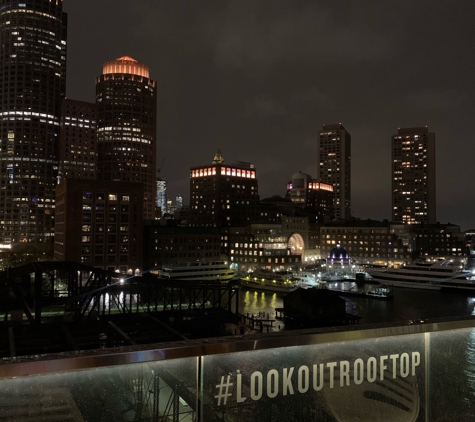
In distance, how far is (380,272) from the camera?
258ft

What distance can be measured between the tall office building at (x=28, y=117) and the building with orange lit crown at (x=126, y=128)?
1457cm

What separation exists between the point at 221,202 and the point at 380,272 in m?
61.6

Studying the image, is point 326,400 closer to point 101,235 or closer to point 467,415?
point 467,415

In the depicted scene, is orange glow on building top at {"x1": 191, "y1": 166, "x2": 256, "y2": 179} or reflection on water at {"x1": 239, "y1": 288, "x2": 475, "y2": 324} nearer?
reflection on water at {"x1": 239, "y1": 288, "x2": 475, "y2": 324}

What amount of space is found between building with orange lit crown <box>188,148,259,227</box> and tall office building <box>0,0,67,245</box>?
43.5m

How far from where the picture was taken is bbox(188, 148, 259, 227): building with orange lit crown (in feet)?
424

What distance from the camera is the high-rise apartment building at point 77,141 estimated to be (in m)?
134

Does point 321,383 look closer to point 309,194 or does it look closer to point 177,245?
point 177,245

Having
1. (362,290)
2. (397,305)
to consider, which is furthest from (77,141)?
(397,305)

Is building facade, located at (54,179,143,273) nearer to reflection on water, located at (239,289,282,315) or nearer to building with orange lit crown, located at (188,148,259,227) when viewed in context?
reflection on water, located at (239,289,282,315)

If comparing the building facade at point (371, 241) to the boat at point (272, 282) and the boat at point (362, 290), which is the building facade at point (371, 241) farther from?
the boat at point (272, 282)

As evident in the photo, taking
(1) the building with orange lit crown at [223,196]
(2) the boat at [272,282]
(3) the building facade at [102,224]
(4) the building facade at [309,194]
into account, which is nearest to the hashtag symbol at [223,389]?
(2) the boat at [272,282]

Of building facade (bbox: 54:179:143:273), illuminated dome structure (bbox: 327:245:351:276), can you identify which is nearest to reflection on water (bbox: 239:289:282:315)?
building facade (bbox: 54:179:143:273)

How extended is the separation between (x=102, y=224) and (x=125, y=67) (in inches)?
3676
